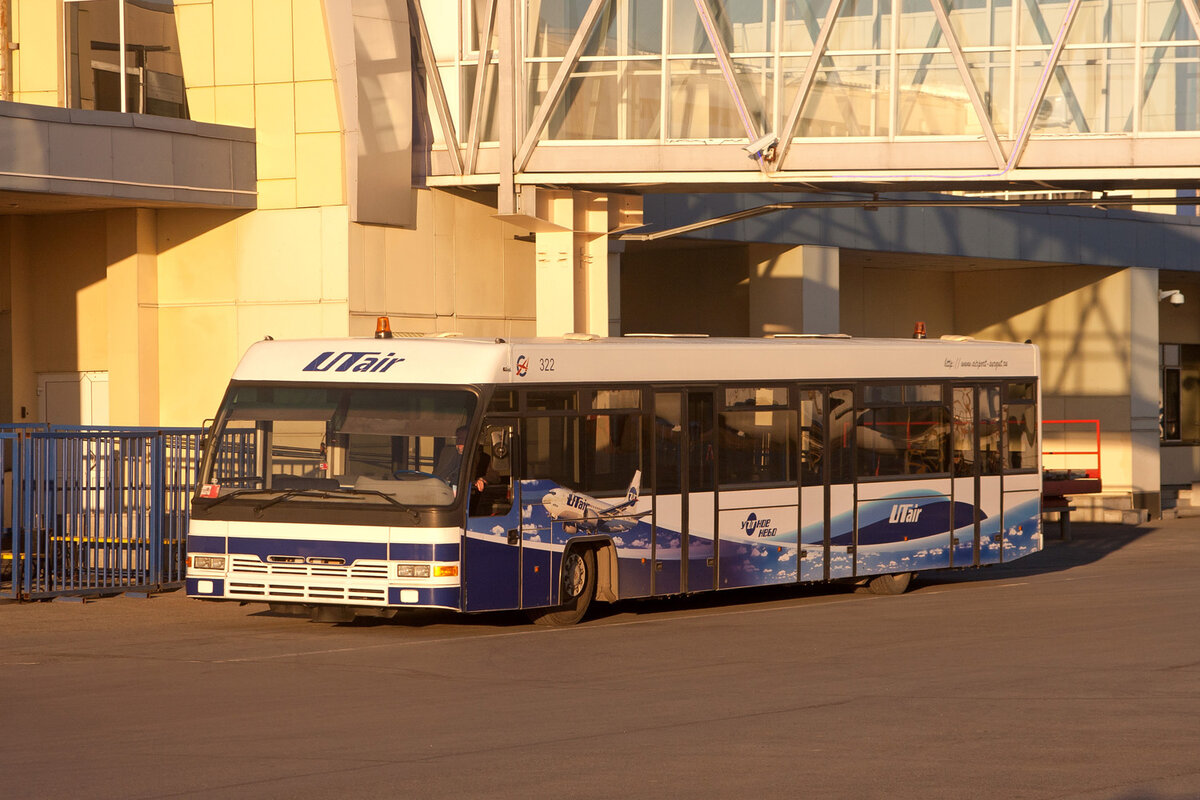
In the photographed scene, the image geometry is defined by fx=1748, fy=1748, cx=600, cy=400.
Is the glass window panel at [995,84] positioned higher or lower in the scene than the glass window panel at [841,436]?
higher

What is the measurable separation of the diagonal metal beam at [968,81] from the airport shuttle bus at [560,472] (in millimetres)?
3747

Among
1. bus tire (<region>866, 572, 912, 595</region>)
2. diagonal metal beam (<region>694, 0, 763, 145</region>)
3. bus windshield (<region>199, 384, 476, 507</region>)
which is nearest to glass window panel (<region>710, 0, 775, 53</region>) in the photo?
diagonal metal beam (<region>694, 0, 763, 145</region>)

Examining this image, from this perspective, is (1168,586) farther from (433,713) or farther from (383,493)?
(433,713)

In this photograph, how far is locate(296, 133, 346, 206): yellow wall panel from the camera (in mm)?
22766

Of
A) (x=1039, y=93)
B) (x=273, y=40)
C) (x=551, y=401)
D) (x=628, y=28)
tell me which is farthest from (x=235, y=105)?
(x=1039, y=93)

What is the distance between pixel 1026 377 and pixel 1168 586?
2.94 metres

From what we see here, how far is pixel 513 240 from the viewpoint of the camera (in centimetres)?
2491

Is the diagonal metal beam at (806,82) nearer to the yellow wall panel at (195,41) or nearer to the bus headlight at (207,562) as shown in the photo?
the yellow wall panel at (195,41)

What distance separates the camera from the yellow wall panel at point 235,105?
76.1 ft

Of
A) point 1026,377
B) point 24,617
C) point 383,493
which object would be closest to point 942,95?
point 1026,377

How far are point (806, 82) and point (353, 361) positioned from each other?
30.9ft

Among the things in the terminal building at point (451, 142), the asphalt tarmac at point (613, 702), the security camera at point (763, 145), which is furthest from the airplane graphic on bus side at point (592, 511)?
the terminal building at point (451, 142)

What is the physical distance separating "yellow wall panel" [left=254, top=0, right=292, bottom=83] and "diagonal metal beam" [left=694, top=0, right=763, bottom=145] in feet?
17.6

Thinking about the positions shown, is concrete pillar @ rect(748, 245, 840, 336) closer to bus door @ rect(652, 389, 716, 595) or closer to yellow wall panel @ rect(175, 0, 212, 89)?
yellow wall panel @ rect(175, 0, 212, 89)
